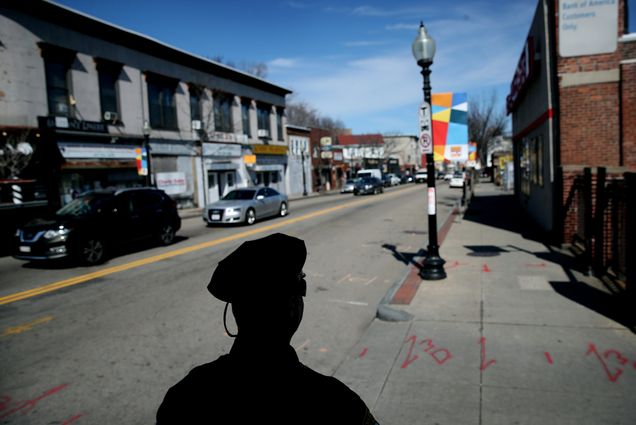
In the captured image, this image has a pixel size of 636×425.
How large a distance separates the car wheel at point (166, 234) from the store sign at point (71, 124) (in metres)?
10.5

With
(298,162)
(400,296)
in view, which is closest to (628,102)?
(400,296)

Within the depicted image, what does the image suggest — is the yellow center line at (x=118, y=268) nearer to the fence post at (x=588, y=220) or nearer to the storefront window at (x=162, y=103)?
the fence post at (x=588, y=220)

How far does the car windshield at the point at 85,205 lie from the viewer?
37.2 ft

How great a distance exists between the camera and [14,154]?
1788 cm

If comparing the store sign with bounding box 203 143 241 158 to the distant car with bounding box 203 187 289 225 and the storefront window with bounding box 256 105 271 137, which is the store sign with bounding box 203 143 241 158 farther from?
the distant car with bounding box 203 187 289 225

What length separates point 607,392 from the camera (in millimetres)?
4059

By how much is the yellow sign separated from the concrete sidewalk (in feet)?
104

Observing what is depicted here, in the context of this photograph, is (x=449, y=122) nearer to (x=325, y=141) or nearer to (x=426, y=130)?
(x=426, y=130)

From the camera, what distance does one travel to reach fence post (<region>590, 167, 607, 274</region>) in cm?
751

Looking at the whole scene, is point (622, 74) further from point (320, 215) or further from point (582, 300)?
point (320, 215)

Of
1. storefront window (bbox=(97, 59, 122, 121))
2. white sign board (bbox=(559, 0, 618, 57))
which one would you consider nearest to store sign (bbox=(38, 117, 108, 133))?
storefront window (bbox=(97, 59, 122, 121))

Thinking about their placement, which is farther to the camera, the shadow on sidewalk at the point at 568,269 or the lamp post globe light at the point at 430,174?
the lamp post globe light at the point at 430,174

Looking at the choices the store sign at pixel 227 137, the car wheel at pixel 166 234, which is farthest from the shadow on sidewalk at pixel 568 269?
the store sign at pixel 227 137

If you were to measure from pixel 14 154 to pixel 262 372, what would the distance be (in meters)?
20.4
